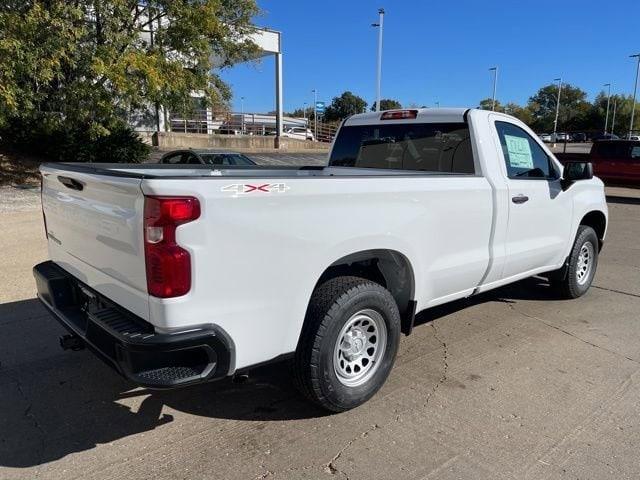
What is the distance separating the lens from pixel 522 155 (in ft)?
15.1

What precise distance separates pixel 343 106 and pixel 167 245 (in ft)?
238

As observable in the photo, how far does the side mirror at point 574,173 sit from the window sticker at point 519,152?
0.46 meters

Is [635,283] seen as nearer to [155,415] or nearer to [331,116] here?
[155,415]

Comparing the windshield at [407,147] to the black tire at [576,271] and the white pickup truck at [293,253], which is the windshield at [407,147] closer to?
the white pickup truck at [293,253]

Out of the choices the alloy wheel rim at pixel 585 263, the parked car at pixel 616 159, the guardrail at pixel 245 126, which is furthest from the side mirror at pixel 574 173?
the guardrail at pixel 245 126

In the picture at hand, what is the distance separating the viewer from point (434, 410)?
133 inches

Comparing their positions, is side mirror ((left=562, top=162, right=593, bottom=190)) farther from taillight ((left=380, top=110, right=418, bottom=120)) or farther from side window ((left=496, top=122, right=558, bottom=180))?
taillight ((left=380, top=110, right=418, bottom=120))

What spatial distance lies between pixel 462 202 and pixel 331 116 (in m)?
69.7

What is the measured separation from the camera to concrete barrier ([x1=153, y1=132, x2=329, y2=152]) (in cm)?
2436

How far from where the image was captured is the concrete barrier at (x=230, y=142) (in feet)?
79.9

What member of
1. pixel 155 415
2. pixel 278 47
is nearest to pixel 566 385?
pixel 155 415

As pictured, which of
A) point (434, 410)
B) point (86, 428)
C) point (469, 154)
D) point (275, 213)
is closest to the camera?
point (275, 213)

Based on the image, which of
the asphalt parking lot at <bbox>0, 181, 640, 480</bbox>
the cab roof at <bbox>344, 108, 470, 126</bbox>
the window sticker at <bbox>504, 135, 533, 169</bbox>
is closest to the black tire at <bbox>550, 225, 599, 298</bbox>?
the asphalt parking lot at <bbox>0, 181, 640, 480</bbox>

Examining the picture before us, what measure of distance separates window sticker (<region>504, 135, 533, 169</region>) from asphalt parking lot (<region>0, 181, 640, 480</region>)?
1513 millimetres
